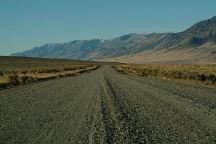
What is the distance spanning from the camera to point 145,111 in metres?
16.4

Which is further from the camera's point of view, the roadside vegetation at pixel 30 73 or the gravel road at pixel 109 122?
the roadside vegetation at pixel 30 73

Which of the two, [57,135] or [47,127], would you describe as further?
[47,127]

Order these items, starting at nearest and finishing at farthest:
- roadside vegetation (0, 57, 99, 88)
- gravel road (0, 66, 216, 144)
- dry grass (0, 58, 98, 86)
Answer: gravel road (0, 66, 216, 144), roadside vegetation (0, 57, 99, 88), dry grass (0, 58, 98, 86)

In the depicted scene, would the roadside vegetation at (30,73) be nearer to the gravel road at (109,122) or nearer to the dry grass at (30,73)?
the dry grass at (30,73)

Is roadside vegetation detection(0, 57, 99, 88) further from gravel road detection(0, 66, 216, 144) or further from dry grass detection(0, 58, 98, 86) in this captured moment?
gravel road detection(0, 66, 216, 144)

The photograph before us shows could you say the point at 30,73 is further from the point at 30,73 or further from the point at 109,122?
the point at 109,122

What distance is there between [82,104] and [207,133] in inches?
342

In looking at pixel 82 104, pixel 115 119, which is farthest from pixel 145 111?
pixel 82 104

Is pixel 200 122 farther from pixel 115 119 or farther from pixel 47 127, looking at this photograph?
pixel 47 127

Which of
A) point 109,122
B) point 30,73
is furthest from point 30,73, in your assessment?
point 109,122

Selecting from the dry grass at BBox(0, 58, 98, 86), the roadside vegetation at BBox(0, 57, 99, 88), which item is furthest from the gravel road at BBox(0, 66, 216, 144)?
the dry grass at BBox(0, 58, 98, 86)

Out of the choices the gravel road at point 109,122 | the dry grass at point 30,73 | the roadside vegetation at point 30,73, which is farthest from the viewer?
the dry grass at point 30,73

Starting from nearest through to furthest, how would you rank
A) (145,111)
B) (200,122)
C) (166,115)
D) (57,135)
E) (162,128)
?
1. (57,135)
2. (162,128)
3. (200,122)
4. (166,115)
5. (145,111)

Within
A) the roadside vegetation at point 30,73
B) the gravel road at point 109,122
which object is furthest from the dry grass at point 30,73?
the gravel road at point 109,122
